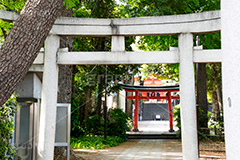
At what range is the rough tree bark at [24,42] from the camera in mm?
3654

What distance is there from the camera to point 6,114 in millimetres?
5496

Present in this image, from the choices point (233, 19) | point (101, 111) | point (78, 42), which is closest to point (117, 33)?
point (233, 19)

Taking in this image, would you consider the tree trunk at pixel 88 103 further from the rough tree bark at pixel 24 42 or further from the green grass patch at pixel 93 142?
the rough tree bark at pixel 24 42

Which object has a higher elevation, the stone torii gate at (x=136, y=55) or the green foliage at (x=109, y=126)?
the stone torii gate at (x=136, y=55)

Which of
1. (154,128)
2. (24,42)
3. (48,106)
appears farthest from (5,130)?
(154,128)

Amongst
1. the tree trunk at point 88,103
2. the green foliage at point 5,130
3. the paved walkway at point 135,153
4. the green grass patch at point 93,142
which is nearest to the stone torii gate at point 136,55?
the green foliage at point 5,130

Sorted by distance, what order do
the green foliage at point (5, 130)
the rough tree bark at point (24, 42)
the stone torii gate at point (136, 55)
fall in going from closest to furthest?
the rough tree bark at point (24, 42), the green foliage at point (5, 130), the stone torii gate at point (136, 55)

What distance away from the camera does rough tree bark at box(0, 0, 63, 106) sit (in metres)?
3.65

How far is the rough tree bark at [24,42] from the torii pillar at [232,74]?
282 cm

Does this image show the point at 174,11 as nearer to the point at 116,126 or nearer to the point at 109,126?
the point at 116,126

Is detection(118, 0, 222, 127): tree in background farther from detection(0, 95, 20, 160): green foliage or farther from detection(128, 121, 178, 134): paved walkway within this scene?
detection(0, 95, 20, 160): green foliage

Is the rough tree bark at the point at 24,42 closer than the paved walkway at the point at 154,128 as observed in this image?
Yes

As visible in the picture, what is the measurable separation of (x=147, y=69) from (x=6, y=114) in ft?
55.6

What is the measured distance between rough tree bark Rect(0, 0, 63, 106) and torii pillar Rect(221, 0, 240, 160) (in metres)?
2.82
